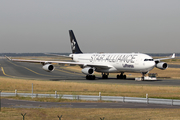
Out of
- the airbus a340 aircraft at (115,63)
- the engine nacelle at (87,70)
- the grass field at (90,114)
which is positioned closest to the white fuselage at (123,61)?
the airbus a340 aircraft at (115,63)

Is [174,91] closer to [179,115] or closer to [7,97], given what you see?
[179,115]

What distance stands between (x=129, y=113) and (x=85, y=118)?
13.7 ft

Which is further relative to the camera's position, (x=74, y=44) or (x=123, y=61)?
(x=74, y=44)

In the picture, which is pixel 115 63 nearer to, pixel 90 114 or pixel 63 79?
pixel 63 79

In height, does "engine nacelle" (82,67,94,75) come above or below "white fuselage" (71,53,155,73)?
below

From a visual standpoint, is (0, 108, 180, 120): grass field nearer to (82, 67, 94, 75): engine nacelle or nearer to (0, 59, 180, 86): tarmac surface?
(0, 59, 180, 86): tarmac surface

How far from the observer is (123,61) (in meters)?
59.9

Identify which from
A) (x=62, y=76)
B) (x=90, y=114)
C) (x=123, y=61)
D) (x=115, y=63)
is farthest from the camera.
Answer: (x=62, y=76)

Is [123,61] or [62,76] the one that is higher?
[123,61]

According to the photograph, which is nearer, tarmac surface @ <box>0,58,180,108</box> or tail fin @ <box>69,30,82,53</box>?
tarmac surface @ <box>0,58,180,108</box>

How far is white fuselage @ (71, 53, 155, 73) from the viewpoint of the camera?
5681 cm

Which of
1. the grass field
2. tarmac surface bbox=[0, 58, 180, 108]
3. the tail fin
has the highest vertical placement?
the tail fin

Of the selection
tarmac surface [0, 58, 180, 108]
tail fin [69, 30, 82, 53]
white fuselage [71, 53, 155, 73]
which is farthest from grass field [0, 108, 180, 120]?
tail fin [69, 30, 82, 53]

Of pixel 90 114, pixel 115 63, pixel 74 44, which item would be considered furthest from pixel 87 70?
pixel 90 114
